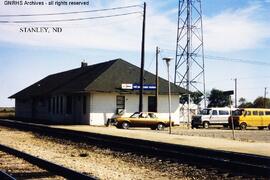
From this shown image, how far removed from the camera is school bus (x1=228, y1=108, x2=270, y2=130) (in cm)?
3981

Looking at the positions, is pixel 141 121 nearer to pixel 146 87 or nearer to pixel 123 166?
pixel 146 87

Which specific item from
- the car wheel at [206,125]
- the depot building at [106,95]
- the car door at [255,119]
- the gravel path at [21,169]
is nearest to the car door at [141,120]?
the depot building at [106,95]

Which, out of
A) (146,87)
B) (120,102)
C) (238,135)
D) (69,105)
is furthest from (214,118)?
(69,105)

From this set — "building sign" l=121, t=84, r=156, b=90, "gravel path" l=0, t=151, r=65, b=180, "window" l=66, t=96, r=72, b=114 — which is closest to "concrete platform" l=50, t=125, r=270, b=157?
"gravel path" l=0, t=151, r=65, b=180

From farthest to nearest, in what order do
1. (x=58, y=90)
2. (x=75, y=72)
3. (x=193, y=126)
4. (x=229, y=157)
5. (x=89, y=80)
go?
(x=75, y=72) → (x=58, y=90) → (x=89, y=80) → (x=193, y=126) → (x=229, y=157)

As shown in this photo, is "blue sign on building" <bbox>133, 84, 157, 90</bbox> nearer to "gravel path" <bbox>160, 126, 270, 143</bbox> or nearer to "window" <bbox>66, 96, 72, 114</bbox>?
"window" <bbox>66, 96, 72, 114</bbox>

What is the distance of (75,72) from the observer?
57281mm

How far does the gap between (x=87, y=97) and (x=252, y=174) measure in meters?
32.2

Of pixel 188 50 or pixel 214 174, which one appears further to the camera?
pixel 188 50

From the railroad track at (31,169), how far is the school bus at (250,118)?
26.6 meters

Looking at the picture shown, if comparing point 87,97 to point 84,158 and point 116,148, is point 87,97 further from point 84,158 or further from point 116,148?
point 84,158

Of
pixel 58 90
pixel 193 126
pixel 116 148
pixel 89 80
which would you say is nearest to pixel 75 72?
pixel 58 90

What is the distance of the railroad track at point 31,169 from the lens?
10.4 meters

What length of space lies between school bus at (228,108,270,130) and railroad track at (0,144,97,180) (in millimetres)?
26642
